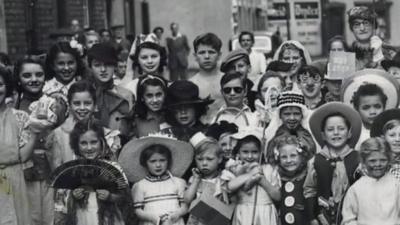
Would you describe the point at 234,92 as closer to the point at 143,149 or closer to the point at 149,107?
the point at 149,107

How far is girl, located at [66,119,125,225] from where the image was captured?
28.0 ft

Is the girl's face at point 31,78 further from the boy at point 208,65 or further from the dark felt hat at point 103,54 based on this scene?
the boy at point 208,65

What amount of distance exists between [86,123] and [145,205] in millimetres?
871

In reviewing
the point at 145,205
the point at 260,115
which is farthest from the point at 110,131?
the point at 260,115

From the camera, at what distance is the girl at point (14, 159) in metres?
8.80

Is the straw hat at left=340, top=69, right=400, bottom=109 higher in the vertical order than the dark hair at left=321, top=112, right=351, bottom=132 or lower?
higher

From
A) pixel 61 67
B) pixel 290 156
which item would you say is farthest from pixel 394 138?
pixel 61 67

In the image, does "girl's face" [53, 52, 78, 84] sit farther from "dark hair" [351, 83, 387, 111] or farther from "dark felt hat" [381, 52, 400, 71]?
"dark felt hat" [381, 52, 400, 71]

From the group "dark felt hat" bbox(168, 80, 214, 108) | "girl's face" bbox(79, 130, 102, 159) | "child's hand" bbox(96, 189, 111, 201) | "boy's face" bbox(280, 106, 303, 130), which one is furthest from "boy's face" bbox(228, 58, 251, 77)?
"child's hand" bbox(96, 189, 111, 201)

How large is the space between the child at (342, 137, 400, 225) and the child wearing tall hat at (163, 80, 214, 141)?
5.44 feet

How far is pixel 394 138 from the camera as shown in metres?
8.60

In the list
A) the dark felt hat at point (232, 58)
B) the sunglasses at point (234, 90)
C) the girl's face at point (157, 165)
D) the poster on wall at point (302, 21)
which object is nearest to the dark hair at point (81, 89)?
the girl's face at point (157, 165)

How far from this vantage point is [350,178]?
8.64 meters

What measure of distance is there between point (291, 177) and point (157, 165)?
1.03 metres
